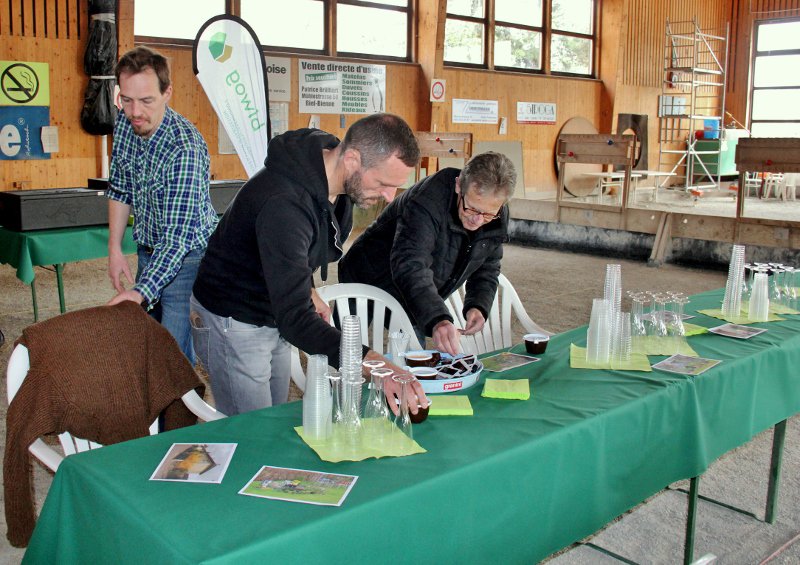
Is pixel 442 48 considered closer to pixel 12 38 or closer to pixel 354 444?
pixel 12 38

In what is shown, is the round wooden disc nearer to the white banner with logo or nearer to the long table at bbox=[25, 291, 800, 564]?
the white banner with logo

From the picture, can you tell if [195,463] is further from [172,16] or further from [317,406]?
[172,16]

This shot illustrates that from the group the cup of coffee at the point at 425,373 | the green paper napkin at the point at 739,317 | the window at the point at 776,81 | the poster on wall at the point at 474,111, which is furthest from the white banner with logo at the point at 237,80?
the window at the point at 776,81

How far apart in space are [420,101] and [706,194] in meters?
5.60

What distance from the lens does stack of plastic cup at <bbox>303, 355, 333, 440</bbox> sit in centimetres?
164

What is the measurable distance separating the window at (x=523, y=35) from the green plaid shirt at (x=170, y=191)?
388 inches

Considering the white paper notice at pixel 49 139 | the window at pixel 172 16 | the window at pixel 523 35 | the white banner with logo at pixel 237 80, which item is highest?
the window at pixel 523 35

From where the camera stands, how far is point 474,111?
482 inches

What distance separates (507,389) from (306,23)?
905 centimetres

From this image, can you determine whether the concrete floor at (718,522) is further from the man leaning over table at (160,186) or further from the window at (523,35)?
the window at (523,35)

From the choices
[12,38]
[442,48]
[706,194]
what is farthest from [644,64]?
[12,38]

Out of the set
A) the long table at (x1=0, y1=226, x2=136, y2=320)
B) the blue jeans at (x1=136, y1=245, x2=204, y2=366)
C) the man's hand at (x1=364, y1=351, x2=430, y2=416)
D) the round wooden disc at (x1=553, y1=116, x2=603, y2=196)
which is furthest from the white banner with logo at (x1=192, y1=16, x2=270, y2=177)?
the round wooden disc at (x1=553, y1=116, x2=603, y2=196)

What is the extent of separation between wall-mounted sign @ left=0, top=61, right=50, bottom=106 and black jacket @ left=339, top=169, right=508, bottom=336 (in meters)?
5.96

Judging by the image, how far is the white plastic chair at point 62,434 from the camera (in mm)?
1821
